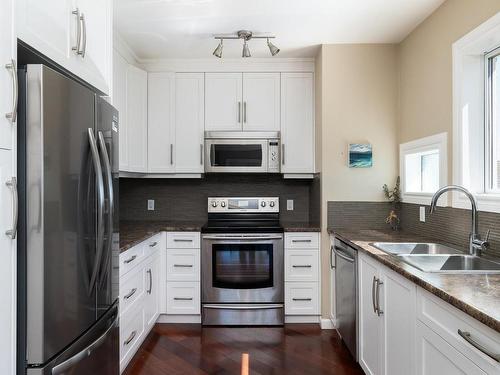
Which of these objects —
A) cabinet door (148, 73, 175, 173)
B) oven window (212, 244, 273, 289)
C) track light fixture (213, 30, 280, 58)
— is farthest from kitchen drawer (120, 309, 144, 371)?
track light fixture (213, 30, 280, 58)

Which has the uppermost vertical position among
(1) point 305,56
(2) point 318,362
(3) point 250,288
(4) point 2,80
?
(1) point 305,56

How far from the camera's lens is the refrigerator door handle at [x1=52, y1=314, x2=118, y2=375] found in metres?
1.19

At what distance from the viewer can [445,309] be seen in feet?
4.17

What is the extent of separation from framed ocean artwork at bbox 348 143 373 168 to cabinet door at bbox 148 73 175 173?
5.65ft

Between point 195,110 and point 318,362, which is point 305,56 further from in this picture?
point 318,362

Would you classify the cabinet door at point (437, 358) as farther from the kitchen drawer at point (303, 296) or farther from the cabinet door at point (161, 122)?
the cabinet door at point (161, 122)

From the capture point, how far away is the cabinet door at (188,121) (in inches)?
136

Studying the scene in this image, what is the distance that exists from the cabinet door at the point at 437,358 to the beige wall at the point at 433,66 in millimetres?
1226

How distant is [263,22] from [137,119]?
149 centimetres

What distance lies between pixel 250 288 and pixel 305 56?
2272 millimetres

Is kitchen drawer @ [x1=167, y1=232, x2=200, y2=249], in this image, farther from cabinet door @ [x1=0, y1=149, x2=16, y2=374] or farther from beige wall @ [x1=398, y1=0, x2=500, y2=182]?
cabinet door @ [x1=0, y1=149, x2=16, y2=374]

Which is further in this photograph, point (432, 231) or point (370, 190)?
point (370, 190)

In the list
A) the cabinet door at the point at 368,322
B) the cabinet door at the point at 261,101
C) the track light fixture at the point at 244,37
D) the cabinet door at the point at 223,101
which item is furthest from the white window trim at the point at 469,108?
the cabinet door at the point at 223,101

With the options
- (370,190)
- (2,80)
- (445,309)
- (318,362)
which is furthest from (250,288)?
(2,80)
